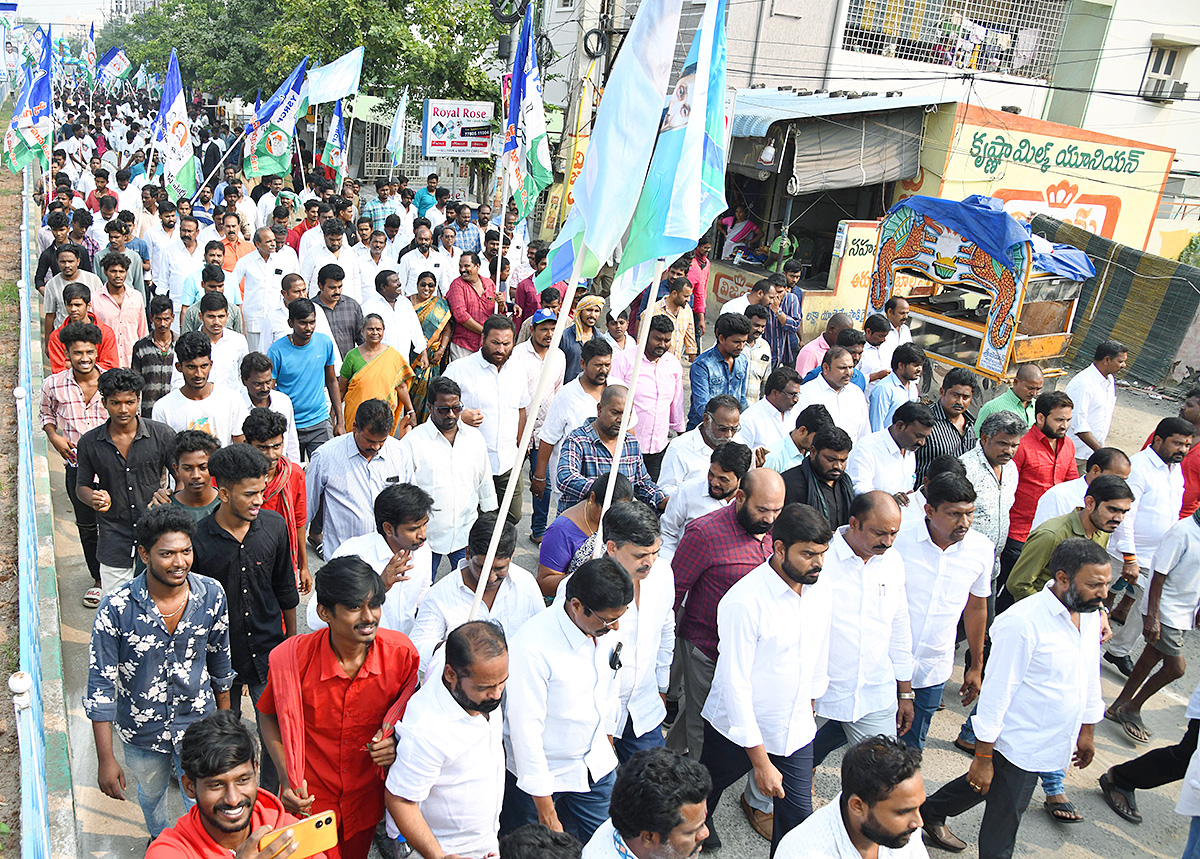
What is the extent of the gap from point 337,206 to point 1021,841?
10.6 m

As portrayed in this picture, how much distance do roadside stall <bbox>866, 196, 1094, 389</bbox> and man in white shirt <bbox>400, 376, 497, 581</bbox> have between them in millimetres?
6721

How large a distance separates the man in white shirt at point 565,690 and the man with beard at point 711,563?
909mm

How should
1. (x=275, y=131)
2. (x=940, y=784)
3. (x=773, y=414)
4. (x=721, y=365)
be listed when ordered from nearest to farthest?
(x=940, y=784), (x=773, y=414), (x=721, y=365), (x=275, y=131)

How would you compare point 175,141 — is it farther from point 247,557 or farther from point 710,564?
point 710,564

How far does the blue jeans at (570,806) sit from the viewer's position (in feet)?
11.5

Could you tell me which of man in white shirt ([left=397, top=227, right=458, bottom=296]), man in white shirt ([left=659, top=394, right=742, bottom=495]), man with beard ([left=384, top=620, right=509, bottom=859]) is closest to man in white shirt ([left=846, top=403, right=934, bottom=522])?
man in white shirt ([left=659, top=394, right=742, bottom=495])

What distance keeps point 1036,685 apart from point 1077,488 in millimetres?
1944

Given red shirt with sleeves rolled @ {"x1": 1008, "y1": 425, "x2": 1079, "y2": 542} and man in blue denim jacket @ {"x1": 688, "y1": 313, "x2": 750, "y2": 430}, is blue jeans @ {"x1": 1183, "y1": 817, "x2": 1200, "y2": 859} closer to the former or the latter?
red shirt with sleeves rolled @ {"x1": 1008, "y1": 425, "x2": 1079, "y2": 542}

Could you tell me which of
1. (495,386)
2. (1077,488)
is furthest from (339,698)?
(1077,488)

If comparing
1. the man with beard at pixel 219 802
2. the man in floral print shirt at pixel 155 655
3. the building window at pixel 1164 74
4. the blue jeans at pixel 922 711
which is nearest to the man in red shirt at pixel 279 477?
the man in floral print shirt at pixel 155 655

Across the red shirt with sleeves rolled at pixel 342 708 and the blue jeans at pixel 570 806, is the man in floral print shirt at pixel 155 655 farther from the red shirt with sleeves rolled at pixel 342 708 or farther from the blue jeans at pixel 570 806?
the blue jeans at pixel 570 806

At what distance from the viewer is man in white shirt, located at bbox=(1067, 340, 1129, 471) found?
23.7 ft

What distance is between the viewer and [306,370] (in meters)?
6.19

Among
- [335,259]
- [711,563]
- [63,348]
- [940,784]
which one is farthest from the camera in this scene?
[335,259]
